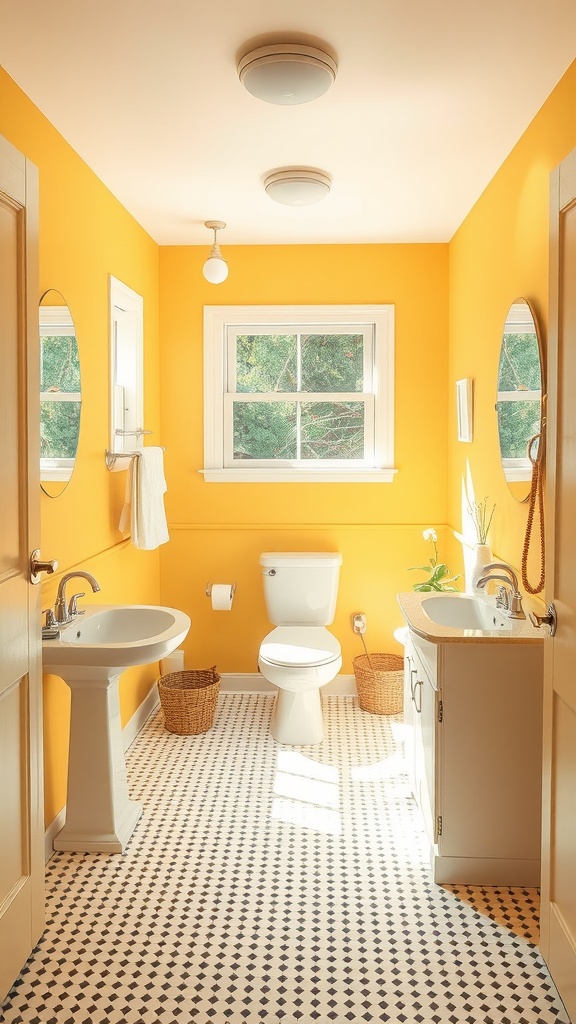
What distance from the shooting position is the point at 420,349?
418cm

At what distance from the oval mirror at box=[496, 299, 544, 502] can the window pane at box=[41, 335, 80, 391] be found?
1599 millimetres

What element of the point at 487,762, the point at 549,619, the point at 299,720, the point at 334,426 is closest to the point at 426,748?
the point at 487,762

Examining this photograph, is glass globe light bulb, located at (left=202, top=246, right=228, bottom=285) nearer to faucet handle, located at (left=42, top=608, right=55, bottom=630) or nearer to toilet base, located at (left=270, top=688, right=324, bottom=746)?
faucet handle, located at (left=42, top=608, right=55, bottom=630)

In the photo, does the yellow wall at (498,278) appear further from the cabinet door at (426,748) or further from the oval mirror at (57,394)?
the oval mirror at (57,394)

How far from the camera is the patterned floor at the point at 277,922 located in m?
1.92

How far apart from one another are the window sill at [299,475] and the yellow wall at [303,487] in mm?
36

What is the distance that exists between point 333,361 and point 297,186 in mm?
1248

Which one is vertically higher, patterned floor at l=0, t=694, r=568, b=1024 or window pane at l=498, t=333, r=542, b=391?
window pane at l=498, t=333, r=542, b=391

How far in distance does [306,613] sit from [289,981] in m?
2.13

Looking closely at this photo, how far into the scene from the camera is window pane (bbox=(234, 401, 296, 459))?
14.1 feet

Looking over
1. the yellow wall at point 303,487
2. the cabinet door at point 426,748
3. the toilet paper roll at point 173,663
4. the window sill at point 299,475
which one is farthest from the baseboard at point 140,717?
the cabinet door at point 426,748

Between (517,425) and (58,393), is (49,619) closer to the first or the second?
(58,393)

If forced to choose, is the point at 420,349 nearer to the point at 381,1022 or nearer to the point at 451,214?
the point at 451,214

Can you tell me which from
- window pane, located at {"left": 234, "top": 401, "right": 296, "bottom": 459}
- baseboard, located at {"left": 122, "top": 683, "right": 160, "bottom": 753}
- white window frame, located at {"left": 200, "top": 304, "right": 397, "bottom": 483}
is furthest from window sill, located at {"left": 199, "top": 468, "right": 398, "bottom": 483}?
baseboard, located at {"left": 122, "top": 683, "right": 160, "bottom": 753}
